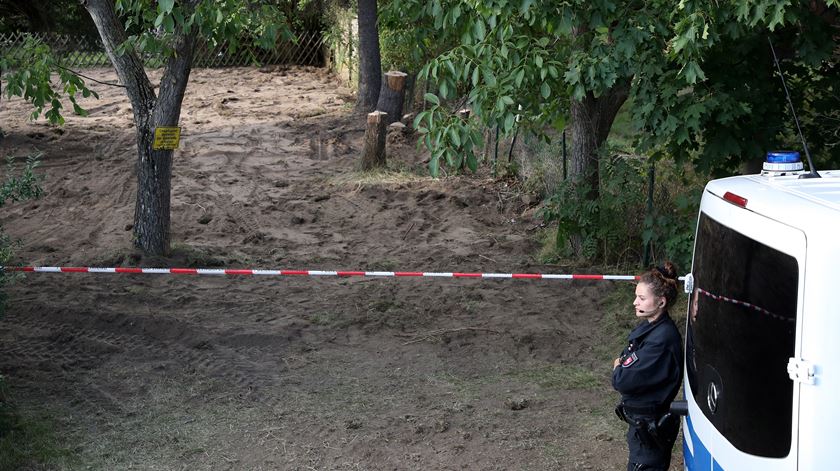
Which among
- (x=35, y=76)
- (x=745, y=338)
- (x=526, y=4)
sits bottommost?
(x=745, y=338)

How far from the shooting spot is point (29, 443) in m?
5.79

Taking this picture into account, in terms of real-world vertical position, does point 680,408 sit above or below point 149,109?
below

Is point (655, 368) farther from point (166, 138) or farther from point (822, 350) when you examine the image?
point (166, 138)

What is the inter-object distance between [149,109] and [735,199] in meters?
7.17

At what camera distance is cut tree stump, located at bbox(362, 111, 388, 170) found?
45.3 ft

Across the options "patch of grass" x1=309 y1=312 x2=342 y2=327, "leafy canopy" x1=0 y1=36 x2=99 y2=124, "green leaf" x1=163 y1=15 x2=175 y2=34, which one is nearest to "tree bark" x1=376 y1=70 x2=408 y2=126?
"leafy canopy" x1=0 y1=36 x2=99 y2=124

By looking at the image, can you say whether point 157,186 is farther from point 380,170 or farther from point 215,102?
point 215,102

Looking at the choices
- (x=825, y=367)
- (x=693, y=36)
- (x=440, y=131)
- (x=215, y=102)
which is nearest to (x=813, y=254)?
(x=825, y=367)

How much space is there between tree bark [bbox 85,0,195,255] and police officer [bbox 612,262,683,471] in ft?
19.2

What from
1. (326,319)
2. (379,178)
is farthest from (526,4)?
(379,178)

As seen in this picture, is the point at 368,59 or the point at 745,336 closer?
the point at 745,336

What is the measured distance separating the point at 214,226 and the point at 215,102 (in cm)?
802

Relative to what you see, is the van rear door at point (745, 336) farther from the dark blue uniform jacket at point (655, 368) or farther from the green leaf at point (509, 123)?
the green leaf at point (509, 123)

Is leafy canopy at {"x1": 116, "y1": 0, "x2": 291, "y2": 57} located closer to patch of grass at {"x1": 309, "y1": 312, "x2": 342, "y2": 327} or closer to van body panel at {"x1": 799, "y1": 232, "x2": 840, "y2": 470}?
patch of grass at {"x1": 309, "y1": 312, "x2": 342, "y2": 327}
